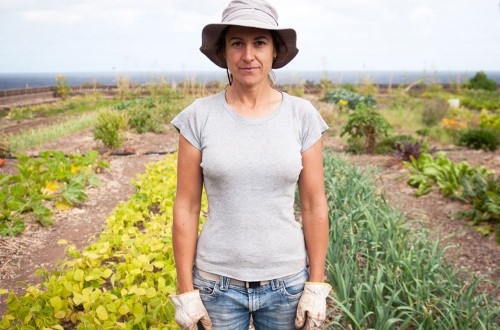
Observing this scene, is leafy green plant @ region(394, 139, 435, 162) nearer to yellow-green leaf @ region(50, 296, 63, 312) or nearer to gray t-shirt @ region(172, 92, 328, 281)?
yellow-green leaf @ region(50, 296, 63, 312)

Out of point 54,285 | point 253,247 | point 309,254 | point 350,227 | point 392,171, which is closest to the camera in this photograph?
point 253,247

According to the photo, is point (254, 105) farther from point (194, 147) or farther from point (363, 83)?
point (363, 83)

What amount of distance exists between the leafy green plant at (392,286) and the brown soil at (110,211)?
0.79 feet

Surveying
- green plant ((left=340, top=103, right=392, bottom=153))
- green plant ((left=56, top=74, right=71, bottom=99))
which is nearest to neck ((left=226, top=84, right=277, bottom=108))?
green plant ((left=340, top=103, right=392, bottom=153))

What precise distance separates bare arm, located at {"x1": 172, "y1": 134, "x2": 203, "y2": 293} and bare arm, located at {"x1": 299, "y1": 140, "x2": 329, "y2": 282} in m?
0.37

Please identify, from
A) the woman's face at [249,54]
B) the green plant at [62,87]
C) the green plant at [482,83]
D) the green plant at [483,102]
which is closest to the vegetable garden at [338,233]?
the woman's face at [249,54]

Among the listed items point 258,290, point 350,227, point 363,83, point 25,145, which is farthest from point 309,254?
point 363,83

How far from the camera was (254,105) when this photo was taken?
153 cm

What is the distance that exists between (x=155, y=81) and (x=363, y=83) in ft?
29.6

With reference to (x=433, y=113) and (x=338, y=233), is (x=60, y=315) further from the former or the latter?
(x=433, y=113)

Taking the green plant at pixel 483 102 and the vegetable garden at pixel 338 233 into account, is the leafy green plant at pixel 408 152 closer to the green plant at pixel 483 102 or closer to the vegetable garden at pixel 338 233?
the vegetable garden at pixel 338 233

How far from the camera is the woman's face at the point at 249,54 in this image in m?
1.47

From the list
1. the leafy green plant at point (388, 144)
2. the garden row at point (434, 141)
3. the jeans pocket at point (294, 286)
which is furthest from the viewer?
the leafy green plant at point (388, 144)

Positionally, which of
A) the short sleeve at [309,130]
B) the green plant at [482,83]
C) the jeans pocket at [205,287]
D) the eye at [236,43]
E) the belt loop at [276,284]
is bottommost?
the jeans pocket at [205,287]
